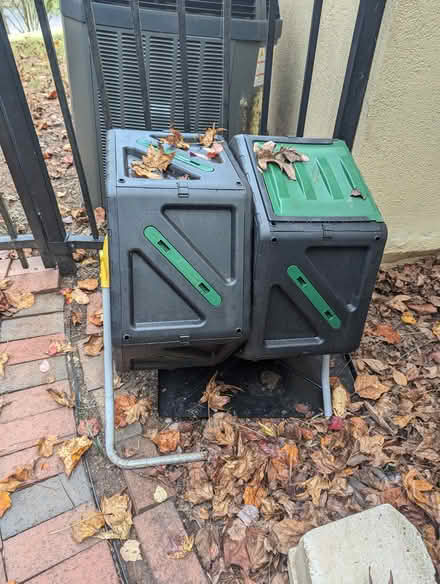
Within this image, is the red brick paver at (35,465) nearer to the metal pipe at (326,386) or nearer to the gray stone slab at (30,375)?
the gray stone slab at (30,375)

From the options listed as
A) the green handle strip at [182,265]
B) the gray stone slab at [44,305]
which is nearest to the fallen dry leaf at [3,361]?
the gray stone slab at [44,305]

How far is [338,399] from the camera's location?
185 cm

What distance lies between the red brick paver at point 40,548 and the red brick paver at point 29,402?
19.2 inches

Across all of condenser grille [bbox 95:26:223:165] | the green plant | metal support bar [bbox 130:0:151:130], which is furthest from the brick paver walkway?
the green plant

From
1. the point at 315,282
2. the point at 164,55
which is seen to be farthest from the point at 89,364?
the point at 164,55

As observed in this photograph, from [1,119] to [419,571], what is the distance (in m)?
2.43

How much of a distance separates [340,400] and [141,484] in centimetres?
98

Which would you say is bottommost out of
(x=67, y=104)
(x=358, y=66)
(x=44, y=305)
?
(x=44, y=305)

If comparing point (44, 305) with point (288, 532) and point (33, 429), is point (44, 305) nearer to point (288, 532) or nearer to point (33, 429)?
point (33, 429)

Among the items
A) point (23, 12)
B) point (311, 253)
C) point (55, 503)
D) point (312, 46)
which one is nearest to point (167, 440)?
point (55, 503)

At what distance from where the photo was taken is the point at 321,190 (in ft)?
4.82

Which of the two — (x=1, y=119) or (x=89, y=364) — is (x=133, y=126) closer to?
(x=1, y=119)

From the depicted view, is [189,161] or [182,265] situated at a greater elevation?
[189,161]

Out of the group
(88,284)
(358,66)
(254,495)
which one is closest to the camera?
(254,495)
